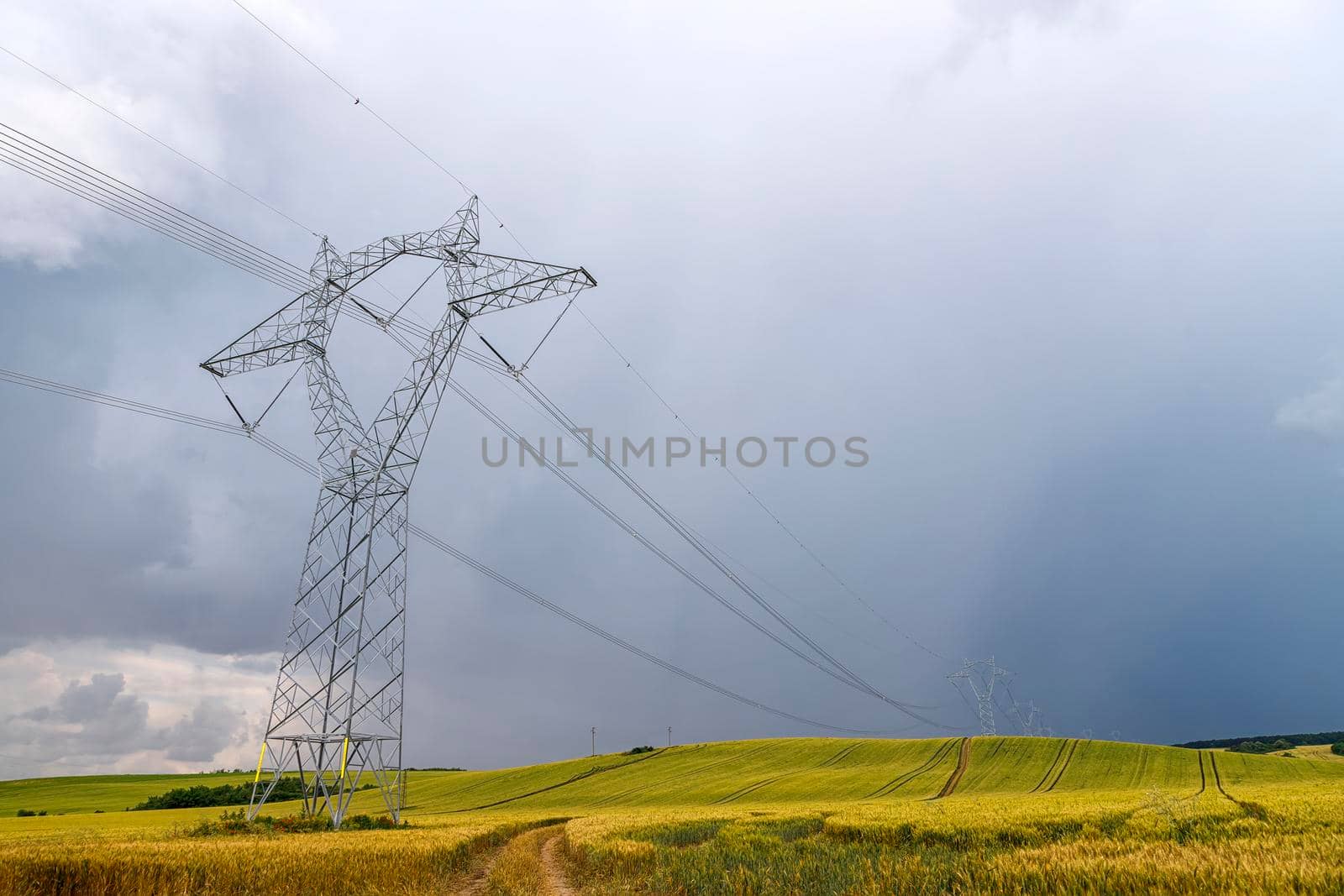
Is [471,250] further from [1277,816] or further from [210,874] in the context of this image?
[1277,816]

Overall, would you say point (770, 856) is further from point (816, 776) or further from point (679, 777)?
point (679, 777)

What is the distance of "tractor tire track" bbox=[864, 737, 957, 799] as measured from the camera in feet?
200

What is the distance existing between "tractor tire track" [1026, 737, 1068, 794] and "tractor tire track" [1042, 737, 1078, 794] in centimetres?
57

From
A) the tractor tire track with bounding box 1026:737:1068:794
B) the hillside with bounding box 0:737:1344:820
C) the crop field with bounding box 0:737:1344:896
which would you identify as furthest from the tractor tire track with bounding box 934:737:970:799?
the crop field with bounding box 0:737:1344:896

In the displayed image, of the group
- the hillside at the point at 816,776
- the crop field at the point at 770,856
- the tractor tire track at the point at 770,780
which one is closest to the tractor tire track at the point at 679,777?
the hillside at the point at 816,776

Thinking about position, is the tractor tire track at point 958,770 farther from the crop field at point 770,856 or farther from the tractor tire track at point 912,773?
the crop field at point 770,856

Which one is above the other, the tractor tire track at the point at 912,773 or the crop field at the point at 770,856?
the crop field at the point at 770,856

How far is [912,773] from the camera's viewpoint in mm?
70562

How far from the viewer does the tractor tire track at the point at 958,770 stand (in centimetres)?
6009

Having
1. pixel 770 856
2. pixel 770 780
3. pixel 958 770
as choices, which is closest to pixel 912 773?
pixel 958 770

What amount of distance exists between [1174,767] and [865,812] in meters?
60.1

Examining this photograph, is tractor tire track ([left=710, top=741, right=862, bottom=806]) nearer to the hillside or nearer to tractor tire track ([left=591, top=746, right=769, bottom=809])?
the hillside

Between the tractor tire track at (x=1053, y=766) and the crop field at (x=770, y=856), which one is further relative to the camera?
the tractor tire track at (x=1053, y=766)

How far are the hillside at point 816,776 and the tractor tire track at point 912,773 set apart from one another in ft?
0.47
